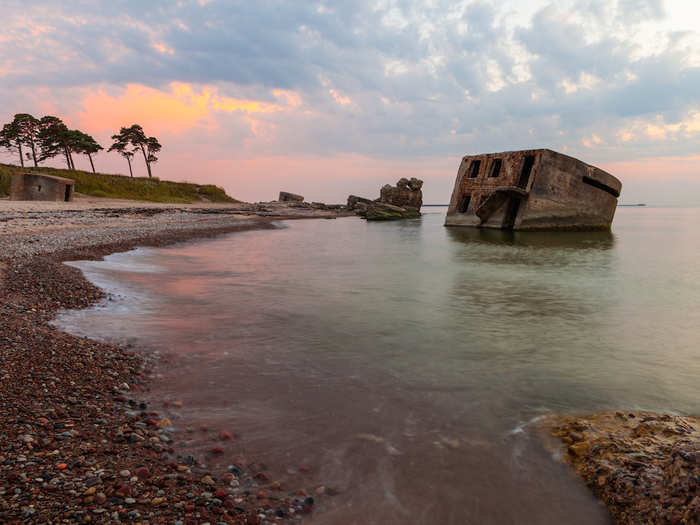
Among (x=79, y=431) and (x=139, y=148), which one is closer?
(x=79, y=431)

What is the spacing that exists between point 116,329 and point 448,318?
21.1 ft

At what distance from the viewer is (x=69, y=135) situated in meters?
57.2

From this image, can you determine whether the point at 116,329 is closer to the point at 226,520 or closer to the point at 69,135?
the point at 226,520

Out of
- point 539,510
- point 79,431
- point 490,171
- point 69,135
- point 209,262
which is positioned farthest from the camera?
point 69,135

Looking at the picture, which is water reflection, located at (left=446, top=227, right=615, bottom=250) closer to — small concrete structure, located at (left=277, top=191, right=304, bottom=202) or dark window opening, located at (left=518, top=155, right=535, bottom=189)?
dark window opening, located at (left=518, top=155, right=535, bottom=189)

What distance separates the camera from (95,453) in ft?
10.2

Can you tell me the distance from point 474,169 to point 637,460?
33146 millimetres

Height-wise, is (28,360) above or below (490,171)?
below

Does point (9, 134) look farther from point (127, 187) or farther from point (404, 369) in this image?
point (404, 369)

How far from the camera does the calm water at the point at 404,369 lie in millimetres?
3324

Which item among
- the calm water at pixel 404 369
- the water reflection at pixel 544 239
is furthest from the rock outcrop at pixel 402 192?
the calm water at pixel 404 369

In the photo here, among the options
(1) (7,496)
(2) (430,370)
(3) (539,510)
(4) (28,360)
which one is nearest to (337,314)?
(2) (430,370)

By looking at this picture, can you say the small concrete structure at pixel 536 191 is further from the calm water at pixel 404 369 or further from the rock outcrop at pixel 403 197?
the rock outcrop at pixel 403 197

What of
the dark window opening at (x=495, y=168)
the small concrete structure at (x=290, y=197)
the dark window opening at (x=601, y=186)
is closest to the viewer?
the dark window opening at (x=601, y=186)
